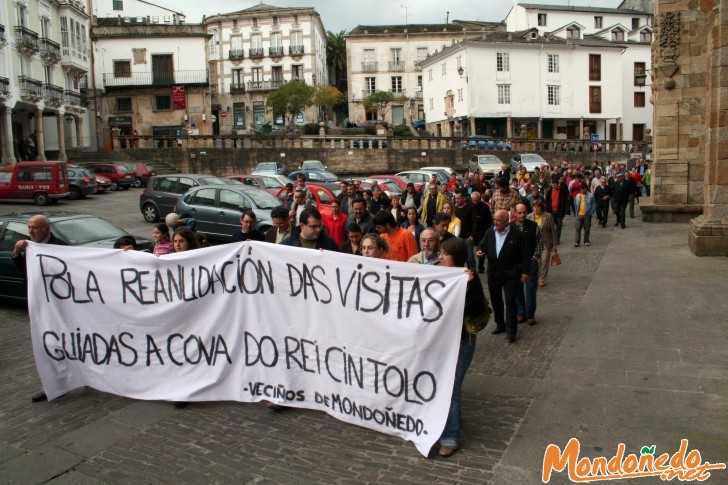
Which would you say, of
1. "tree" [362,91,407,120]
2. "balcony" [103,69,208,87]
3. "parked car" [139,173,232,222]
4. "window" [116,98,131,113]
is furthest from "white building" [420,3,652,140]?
"parked car" [139,173,232,222]

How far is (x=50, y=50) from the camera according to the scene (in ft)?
140

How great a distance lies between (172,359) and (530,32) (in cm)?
5482

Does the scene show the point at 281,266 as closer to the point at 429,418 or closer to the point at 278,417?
the point at 278,417

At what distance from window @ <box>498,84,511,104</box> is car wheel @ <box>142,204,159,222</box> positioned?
3907 cm

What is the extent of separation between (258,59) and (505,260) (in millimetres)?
64571

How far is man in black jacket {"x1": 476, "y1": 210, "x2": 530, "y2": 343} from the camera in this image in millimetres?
8562

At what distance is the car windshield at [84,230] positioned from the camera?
11391mm

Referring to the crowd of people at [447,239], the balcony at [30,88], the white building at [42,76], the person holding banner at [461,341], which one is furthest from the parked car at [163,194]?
the balcony at [30,88]

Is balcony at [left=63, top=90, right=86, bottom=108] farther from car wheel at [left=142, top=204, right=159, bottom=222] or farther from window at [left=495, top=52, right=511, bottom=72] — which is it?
window at [left=495, top=52, right=511, bottom=72]

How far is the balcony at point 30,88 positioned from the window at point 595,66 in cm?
4264

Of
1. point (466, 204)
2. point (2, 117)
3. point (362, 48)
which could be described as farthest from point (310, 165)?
point (362, 48)

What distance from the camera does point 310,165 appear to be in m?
37.4

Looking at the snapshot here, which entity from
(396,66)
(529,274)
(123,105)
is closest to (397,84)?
(396,66)

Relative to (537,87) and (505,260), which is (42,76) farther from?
(505,260)
